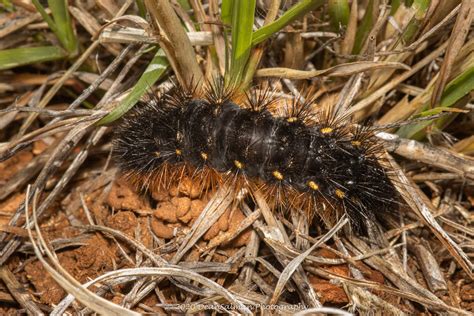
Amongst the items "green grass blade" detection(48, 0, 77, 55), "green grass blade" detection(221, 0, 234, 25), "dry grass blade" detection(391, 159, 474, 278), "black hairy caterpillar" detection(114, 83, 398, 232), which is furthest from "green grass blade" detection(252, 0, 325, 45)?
"green grass blade" detection(48, 0, 77, 55)

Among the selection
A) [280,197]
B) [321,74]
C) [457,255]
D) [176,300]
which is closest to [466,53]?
[321,74]

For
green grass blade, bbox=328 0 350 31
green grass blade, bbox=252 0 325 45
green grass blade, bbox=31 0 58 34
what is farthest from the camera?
green grass blade, bbox=31 0 58 34

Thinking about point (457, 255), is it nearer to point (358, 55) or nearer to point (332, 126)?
point (332, 126)

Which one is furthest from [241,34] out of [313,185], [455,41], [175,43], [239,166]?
[455,41]

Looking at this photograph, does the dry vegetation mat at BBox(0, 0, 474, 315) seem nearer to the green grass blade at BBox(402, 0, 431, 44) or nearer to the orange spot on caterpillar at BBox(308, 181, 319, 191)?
the green grass blade at BBox(402, 0, 431, 44)

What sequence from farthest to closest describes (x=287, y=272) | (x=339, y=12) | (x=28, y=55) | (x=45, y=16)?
1. (x=28, y=55)
2. (x=45, y=16)
3. (x=339, y=12)
4. (x=287, y=272)

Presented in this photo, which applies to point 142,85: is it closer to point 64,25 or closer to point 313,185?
point 64,25
